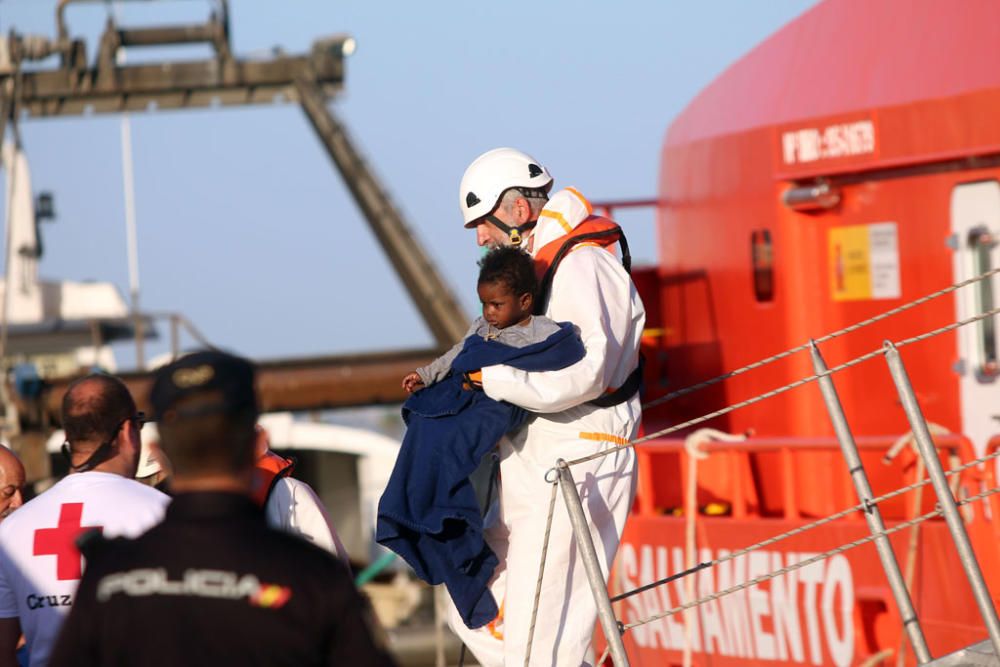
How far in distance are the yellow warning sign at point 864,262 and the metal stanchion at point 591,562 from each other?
504 centimetres

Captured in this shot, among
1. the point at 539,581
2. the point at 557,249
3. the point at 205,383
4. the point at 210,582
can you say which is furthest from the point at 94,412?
the point at 210,582

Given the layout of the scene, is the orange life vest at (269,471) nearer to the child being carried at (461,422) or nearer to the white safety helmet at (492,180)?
the child being carried at (461,422)

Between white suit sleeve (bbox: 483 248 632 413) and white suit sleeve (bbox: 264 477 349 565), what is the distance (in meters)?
0.64

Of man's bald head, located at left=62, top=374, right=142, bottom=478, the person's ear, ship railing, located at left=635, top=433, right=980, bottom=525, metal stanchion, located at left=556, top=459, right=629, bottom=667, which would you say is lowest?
ship railing, located at left=635, top=433, right=980, bottom=525

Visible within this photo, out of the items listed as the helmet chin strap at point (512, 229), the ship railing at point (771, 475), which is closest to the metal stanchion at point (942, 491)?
the helmet chin strap at point (512, 229)

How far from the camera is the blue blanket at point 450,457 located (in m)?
4.62

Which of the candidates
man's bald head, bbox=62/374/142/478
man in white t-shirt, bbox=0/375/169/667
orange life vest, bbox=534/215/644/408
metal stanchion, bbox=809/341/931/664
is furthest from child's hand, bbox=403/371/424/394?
metal stanchion, bbox=809/341/931/664

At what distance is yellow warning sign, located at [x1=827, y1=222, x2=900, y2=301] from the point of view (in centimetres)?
901

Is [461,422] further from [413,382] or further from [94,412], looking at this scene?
[94,412]

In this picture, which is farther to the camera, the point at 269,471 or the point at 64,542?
the point at 269,471

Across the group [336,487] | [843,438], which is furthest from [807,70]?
[336,487]

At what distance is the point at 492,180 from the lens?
16.4ft

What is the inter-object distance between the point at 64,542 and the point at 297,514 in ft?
3.17

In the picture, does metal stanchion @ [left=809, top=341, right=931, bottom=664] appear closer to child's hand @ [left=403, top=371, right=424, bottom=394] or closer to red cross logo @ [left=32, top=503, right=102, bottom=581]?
child's hand @ [left=403, top=371, right=424, bottom=394]
